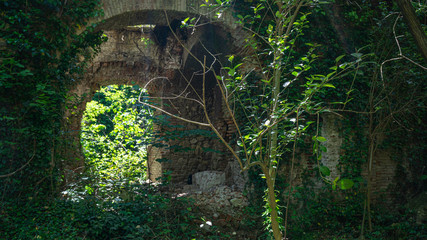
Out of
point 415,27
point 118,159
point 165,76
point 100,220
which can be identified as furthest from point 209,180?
point 415,27

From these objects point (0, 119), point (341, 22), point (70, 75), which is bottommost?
point (0, 119)

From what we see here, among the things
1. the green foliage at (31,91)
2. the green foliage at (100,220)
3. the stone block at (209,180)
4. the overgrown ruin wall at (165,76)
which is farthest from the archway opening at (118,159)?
the stone block at (209,180)

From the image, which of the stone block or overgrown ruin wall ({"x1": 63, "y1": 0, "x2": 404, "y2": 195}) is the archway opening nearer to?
overgrown ruin wall ({"x1": 63, "y1": 0, "x2": 404, "y2": 195})

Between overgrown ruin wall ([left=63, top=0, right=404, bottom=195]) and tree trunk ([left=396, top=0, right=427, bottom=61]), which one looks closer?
tree trunk ([left=396, top=0, right=427, bottom=61])

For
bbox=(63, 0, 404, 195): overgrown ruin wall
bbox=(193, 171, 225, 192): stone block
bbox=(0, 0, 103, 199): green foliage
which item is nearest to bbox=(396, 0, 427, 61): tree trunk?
bbox=(0, 0, 103, 199): green foliage

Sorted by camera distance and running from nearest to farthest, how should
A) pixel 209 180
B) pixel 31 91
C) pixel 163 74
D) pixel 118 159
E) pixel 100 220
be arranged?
pixel 100 220 → pixel 31 91 → pixel 118 159 → pixel 209 180 → pixel 163 74

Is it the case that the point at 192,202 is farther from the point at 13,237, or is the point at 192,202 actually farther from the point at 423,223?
the point at 423,223

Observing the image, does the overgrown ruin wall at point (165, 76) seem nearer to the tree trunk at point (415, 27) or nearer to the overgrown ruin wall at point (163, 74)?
the overgrown ruin wall at point (163, 74)

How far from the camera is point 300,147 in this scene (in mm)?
6070

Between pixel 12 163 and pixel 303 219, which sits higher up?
pixel 12 163

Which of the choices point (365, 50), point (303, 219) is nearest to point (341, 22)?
point (365, 50)

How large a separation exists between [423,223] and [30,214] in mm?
6069

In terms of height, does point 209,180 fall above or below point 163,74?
below

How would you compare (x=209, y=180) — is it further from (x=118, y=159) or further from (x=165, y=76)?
(x=165, y=76)
